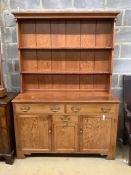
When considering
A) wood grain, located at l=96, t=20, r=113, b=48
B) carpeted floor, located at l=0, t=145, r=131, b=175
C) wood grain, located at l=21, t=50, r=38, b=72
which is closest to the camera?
carpeted floor, located at l=0, t=145, r=131, b=175

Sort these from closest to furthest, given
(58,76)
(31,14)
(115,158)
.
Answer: (31,14) → (115,158) → (58,76)

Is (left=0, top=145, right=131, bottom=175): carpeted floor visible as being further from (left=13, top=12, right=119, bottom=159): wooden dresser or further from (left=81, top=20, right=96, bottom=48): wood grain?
(left=81, top=20, right=96, bottom=48): wood grain

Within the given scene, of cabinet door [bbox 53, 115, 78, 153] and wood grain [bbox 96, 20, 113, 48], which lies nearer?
cabinet door [bbox 53, 115, 78, 153]

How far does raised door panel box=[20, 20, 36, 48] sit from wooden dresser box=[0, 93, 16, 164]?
724 mm

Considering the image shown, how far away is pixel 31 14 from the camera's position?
2.48 m

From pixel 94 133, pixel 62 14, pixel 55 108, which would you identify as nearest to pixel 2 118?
pixel 55 108

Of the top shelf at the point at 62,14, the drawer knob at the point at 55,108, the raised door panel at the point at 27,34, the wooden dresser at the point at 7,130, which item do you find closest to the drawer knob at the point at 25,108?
the wooden dresser at the point at 7,130

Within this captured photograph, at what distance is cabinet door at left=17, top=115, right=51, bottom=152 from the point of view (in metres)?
2.53

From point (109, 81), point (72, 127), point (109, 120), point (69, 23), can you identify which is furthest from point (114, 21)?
point (72, 127)

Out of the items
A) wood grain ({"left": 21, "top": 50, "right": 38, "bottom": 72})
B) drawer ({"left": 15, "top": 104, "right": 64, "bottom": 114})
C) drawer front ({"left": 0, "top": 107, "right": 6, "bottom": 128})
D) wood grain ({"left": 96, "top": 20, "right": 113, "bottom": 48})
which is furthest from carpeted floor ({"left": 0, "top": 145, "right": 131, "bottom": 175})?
wood grain ({"left": 96, "top": 20, "right": 113, "bottom": 48})

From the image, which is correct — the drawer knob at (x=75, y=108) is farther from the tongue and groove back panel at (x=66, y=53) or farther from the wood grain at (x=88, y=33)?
the wood grain at (x=88, y=33)

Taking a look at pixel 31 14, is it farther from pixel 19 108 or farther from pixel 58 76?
pixel 19 108

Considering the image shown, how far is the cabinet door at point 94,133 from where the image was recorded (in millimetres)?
2512

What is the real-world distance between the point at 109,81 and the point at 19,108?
3.94 ft
